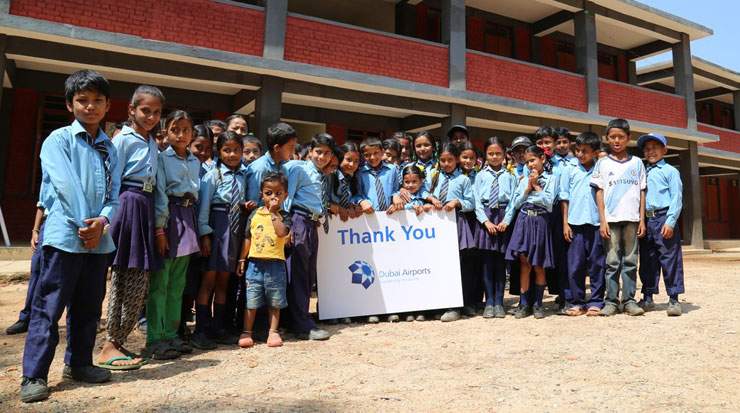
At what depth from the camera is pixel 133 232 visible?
9.29 ft

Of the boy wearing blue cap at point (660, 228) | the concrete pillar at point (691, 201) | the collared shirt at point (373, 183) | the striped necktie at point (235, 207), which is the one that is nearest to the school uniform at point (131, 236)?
the striped necktie at point (235, 207)

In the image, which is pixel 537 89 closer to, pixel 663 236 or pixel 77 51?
pixel 663 236

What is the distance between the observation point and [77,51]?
22.8 ft

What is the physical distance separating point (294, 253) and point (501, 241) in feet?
6.46

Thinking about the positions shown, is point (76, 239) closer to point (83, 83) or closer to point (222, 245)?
point (83, 83)

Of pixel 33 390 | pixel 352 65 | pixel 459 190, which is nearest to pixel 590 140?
pixel 459 190

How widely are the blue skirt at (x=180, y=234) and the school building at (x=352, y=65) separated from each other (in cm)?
502

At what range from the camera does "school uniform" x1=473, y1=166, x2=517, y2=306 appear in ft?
14.4

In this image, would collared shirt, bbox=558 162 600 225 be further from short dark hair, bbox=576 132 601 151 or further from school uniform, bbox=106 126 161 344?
school uniform, bbox=106 126 161 344

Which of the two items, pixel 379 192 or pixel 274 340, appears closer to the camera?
pixel 274 340

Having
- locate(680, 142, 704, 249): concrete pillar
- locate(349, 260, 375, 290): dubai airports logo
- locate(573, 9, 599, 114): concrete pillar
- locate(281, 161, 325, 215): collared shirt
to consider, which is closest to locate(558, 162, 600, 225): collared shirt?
locate(349, 260, 375, 290): dubai airports logo

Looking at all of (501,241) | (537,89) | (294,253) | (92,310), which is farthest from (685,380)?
(537,89)

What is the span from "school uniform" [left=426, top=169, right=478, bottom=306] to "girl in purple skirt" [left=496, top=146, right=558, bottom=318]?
0.32m

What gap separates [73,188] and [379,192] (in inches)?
103
